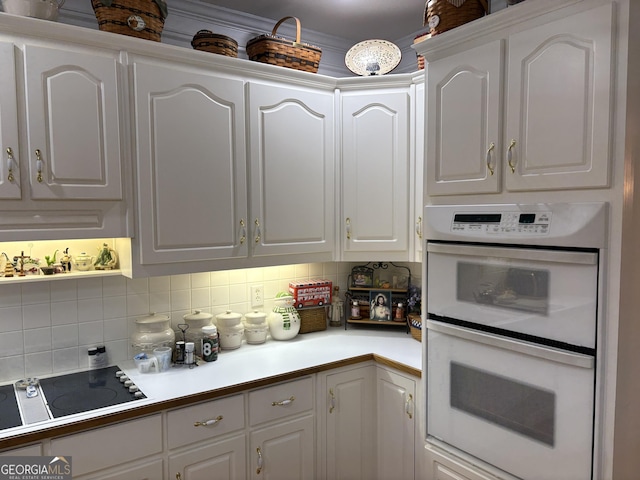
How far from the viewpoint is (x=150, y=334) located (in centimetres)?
219

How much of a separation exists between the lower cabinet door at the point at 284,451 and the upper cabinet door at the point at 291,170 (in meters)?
0.80

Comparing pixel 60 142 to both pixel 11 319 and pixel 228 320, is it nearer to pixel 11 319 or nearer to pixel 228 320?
pixel 11 319

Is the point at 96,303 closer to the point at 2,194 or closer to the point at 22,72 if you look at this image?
the point at 2,194

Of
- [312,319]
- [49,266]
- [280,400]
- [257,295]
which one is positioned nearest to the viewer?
[49,266]

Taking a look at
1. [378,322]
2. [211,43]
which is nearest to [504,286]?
[378,322]

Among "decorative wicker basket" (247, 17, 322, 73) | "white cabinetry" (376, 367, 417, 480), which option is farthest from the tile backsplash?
"decorative wicker basket" (247, 17, 322, 73)

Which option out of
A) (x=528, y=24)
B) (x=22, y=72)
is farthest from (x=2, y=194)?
(x=528, y=24)

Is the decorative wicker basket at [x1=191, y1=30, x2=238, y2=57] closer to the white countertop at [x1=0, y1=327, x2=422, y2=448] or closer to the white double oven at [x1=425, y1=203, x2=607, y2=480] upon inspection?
the white double oven at [x1=425, y1=203, x2=607, y2=480]

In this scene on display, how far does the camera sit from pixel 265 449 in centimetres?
207

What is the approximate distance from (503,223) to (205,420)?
4.43 feet

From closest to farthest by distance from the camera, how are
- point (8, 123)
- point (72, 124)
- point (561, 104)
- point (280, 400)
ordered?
point (561, 104) → point (8, 123) → point (72, 124) → point (280, 400)

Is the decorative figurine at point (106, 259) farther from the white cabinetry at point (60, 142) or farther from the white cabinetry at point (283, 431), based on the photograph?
the white cabinetry at point (283, 431)

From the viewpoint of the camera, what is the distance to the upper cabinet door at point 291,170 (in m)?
2.26

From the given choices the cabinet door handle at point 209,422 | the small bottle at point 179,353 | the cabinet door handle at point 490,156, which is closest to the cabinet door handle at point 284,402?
the cabinet door handle at point 209,422
